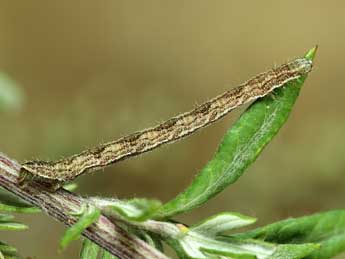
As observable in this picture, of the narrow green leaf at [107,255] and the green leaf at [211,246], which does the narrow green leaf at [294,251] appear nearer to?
the green leaf at [211,246]

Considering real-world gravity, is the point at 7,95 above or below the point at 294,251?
above

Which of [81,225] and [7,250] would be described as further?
[7,250]

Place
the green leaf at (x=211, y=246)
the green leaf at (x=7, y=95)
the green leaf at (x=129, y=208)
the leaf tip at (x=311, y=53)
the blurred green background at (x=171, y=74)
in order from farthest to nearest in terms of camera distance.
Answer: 1. the blurred green background at (x=171, y=74)
2. the green leaf at (x=7, y=95)
3. the leaf tip at (x=311, y=53)
4. the green leaf at (x=211, y=246)
5. the green leaf at (x=129, y=208)

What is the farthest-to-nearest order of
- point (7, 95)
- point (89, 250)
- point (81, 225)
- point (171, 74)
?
point (171, 74) → point (7, 95) → point (89, 250) → point (81, 225)

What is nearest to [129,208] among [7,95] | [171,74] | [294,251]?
[294,251]

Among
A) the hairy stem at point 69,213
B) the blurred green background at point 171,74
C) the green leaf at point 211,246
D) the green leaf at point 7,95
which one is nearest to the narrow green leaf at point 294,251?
the green leaf at point 211,246

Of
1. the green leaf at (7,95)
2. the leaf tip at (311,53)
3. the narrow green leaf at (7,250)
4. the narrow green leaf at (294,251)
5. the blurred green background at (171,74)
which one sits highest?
the blurred green background at (171,74)

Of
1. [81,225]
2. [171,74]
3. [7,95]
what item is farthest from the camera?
[171,74]

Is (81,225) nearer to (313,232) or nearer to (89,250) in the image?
(89,250)
